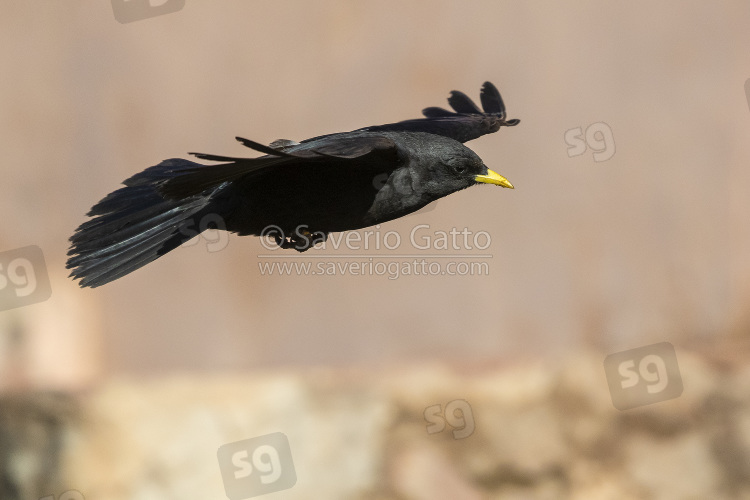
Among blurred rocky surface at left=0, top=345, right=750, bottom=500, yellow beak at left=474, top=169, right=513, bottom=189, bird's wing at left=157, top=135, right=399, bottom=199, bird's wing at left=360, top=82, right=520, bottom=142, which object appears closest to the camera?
bird's wing at left=157, top=135, right=399, bottom=199

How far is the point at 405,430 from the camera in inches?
339

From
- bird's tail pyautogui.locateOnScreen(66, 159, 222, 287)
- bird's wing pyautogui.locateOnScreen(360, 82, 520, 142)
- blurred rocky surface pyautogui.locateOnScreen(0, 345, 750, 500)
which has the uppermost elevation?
bird's wing pyautogui.locateOnScreen(360, 82, 520, 142)

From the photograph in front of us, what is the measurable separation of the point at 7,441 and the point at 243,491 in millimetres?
2172

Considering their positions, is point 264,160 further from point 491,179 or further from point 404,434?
point 404,434

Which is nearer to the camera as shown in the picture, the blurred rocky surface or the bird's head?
the bird's head

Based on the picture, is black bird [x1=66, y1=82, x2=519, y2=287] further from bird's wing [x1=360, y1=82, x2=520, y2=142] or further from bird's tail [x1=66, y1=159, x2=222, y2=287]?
bird's wing [x1=360, y1=82, x2=520, y2=142]

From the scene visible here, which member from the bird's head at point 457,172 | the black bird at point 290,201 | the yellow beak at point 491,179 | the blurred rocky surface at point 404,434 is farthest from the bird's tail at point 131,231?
the blurred rocky surface at point 404,434

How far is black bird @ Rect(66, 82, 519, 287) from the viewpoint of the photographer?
4031 millimetres

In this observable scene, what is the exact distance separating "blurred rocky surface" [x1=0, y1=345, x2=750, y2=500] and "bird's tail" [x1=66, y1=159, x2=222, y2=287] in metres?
3.92

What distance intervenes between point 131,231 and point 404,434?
16.0 ft

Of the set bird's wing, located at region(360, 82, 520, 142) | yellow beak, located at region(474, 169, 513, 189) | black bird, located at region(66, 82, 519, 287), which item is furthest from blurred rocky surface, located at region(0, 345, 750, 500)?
black bird, located at region(66, 82, 519, 287)

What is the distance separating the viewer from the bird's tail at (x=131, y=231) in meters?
4.22

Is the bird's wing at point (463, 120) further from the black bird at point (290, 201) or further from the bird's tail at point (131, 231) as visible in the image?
the bird's tail at point (131, 231)

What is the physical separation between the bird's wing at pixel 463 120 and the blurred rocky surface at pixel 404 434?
9.22ft
